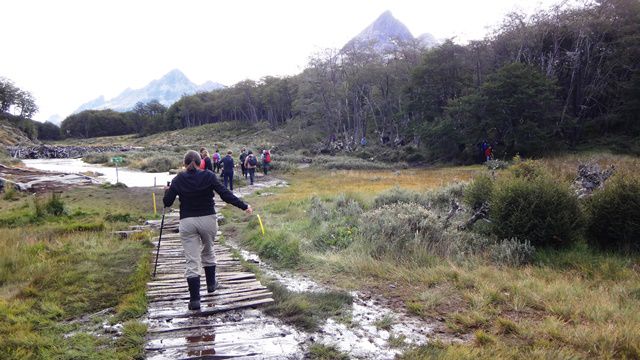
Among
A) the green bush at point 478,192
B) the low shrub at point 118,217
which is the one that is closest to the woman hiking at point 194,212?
the green bush at point 478,192

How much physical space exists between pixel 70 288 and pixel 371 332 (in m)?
4.76

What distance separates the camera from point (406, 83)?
157 ft

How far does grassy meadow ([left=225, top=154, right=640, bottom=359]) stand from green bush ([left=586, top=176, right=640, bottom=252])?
0.28 m

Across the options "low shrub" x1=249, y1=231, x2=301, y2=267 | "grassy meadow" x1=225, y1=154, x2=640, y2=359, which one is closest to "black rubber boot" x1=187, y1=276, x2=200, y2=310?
"grassy meadow" x1=225, y1=154, x2=640, y2=359

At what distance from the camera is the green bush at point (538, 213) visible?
814 cm

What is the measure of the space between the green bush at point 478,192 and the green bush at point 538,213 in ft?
6.22

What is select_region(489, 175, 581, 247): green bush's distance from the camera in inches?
320

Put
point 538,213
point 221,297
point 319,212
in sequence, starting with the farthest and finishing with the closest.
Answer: point 319,212 < point 538,213 < point 221,297

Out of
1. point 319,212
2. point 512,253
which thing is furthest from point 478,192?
point 319,212

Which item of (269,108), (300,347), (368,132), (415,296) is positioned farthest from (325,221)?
(269,108)

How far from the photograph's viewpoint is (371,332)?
508cm

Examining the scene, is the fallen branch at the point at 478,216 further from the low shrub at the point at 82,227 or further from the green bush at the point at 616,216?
the low shrub at the point at 82,227

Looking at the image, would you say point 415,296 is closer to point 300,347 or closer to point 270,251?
point 300,347

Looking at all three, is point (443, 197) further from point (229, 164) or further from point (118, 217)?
point (118, 217)
